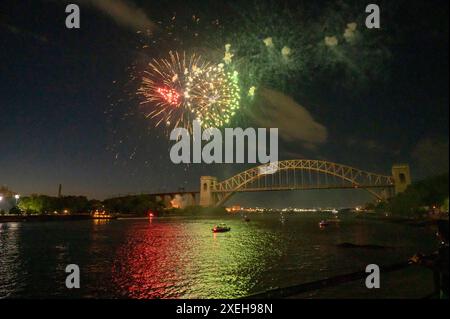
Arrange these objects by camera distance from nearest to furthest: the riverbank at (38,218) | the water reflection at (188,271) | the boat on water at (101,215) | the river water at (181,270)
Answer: the river water at (181,270)
the water reflection at (188,271)
the riverbank at (38,218)
the boat on water at (101,215)

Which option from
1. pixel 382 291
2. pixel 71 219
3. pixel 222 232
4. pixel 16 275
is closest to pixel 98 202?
pixel 71 219

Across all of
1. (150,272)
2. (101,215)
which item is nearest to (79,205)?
(101,215)

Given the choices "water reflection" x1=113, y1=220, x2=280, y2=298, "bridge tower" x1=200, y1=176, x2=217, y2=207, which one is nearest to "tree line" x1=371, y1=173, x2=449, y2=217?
"water reflection" x1=113, y1=220, x2=280, y2=298

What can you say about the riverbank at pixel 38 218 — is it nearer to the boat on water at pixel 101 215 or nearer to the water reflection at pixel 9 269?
the boat on water at pixel 101 215

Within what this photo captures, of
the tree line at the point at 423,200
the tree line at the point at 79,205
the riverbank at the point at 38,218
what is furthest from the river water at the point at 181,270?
the tree line at the point at 79,205

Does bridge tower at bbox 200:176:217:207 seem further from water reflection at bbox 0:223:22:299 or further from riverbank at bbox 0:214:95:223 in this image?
water reflection at bbox 0:223:22:299

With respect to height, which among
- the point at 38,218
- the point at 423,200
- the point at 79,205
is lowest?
the point at 38,218

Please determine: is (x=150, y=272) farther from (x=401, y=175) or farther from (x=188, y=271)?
(x=401, y=175)
